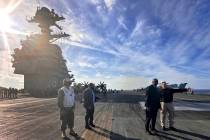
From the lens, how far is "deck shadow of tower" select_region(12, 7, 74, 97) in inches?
3182

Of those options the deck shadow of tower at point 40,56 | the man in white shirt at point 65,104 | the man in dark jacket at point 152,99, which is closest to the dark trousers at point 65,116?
the man in white shirt at point 65,104

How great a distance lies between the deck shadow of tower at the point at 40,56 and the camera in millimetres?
80812

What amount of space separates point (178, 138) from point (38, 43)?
72684mm

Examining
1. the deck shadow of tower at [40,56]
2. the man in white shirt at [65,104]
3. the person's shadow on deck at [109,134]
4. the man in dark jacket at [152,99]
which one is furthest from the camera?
the deck shadow of tower at [40,56]

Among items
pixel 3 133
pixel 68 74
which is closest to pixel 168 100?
pixel 3 133

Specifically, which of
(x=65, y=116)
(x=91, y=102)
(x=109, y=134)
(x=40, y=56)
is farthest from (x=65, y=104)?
(x=40, y=56)

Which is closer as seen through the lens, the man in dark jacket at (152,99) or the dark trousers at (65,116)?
the dark trousers at (65,116)

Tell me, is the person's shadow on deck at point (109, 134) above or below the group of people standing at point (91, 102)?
below

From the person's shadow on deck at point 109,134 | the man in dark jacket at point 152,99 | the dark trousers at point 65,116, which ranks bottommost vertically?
the person's shadow on deck at point 109,134

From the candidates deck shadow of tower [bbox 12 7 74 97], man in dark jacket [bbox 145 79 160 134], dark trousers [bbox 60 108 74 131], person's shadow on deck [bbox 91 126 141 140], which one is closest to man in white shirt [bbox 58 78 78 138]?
dark trousers [bbox 60 108 74 131]

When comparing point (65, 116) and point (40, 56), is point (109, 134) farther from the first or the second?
point (40, 56)

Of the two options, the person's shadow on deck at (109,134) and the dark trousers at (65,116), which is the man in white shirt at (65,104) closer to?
the dark trousers at (65,116)

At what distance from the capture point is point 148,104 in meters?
14.3

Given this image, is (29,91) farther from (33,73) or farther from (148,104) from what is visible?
(148,104)
